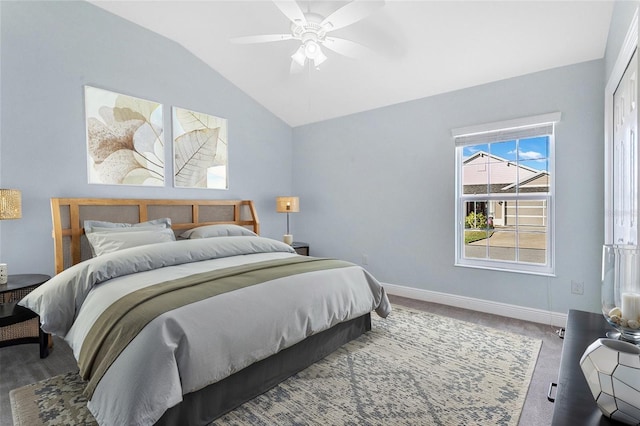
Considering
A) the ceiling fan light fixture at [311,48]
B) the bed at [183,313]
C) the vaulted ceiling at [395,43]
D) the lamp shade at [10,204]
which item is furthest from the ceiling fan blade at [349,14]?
the lamp shade at [10,204]

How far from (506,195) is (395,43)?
1929 mm

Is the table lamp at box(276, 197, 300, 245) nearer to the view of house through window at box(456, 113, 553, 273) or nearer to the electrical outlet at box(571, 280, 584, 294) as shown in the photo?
the view of house through window at box(456, 113, 553, 273)

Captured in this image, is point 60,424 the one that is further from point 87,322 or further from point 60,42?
point 60,42

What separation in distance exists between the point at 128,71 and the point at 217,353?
3.23 meters

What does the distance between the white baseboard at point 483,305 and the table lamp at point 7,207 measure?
12.3 ft

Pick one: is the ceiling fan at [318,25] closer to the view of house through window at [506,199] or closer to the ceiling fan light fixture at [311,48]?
the ceiling fan light fixture at [311,48]

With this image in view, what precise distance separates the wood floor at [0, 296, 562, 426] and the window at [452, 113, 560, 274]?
0.62 m

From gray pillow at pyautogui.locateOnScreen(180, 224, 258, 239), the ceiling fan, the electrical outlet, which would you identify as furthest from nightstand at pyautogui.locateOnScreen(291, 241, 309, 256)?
the electrical outlet

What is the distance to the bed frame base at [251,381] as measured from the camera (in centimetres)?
164

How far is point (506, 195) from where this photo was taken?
136 inches

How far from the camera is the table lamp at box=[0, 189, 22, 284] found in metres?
2.51

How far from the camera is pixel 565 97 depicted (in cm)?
302

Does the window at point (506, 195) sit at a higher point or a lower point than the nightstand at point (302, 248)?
higher

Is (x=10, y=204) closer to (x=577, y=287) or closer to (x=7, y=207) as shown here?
(x=7, y=207)
